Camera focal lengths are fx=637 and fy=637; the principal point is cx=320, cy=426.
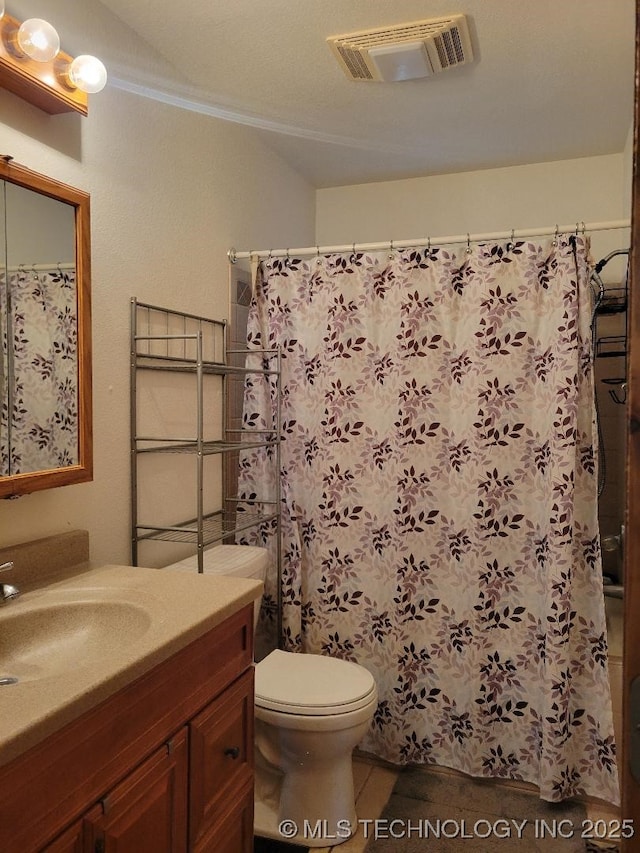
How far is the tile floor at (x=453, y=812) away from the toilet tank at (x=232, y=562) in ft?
2.34

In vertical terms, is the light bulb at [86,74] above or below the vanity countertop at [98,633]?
above

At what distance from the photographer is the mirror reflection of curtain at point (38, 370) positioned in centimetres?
148

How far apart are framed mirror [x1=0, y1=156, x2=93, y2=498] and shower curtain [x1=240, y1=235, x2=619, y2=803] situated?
3.05 ft

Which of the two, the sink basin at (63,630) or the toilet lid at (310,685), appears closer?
the sink basin at (63,630)

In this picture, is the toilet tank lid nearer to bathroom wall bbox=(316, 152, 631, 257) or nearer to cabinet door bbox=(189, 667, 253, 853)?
cabinet door bbox=(189, 667, 253, 853)

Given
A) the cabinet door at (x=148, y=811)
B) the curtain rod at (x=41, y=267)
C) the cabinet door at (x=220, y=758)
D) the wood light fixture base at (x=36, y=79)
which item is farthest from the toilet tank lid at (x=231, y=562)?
the wood light fixture base at (x=36, y=79)

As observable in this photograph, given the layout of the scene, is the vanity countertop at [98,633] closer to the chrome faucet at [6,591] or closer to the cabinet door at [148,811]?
the chrome faucet at [6,591]

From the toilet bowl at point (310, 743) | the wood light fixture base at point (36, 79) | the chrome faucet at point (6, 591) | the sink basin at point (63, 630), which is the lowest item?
the toilet bowl at point (310, 743)

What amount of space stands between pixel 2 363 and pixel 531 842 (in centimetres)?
203

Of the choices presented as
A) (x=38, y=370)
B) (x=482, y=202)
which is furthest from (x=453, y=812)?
(x=482, y=202)

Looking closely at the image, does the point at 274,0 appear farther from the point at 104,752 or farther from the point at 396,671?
the point at 396,671

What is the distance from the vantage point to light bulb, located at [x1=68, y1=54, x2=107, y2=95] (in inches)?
60.9

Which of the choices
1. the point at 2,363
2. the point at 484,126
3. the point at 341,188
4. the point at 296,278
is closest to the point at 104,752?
the point at 2,363

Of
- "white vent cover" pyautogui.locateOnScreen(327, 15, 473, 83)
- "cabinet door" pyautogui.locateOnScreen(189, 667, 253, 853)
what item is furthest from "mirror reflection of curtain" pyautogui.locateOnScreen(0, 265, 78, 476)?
"white vent cover" pyautogui.locateOnScreen(327, 15, 473, 83)
